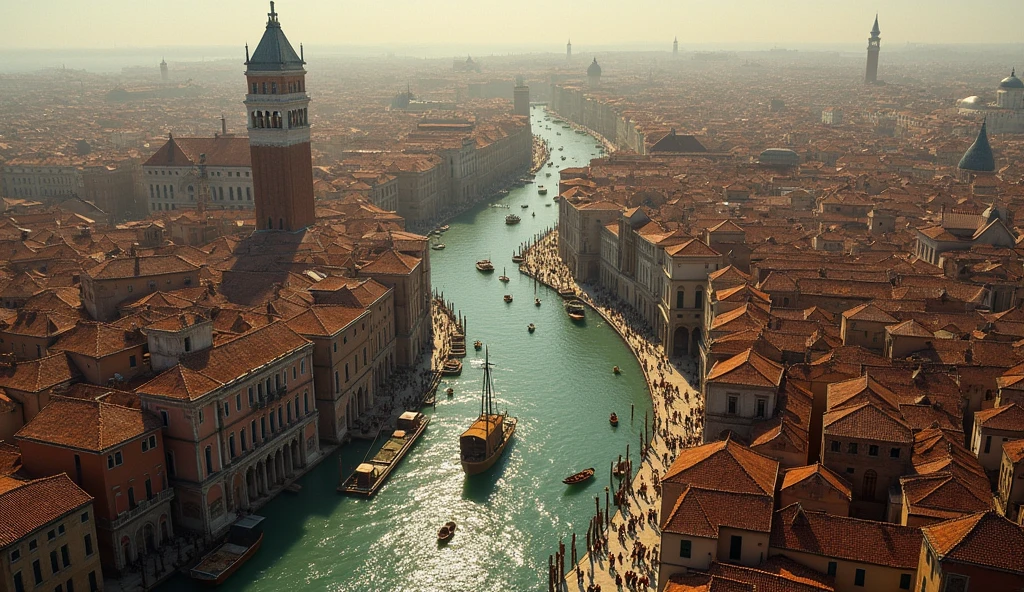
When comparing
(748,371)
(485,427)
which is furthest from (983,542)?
(485,427)

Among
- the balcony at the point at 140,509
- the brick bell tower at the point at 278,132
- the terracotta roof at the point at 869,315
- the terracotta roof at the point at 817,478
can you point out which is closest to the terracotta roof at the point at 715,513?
the terracotta roof at the point at 817,478

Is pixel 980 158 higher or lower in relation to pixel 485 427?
higher

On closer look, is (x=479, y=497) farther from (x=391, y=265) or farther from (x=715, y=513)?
(x=391, y=265)

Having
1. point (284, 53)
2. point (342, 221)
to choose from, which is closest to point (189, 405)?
point (284, 53)

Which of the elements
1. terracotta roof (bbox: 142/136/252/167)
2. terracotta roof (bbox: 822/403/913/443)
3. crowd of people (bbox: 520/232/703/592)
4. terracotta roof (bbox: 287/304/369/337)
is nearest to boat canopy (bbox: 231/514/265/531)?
terracotta roof (bbox: 287/304/369/337)

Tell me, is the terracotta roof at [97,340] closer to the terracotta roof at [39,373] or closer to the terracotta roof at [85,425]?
the terracotta roof at [39,373]

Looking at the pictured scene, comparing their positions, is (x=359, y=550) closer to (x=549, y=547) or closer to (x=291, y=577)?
(x=291, y=577)
